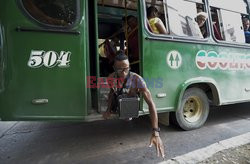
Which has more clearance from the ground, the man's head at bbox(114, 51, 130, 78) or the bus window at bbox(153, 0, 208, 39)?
the bus window at bbox(153, 0, 208, 39)

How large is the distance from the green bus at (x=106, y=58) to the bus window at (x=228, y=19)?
0.06 feet

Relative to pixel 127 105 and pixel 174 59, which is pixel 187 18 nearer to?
pixel 174 59

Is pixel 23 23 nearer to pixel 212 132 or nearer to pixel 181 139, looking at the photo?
pixel 181 139

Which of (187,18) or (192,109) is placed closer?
(187,18)

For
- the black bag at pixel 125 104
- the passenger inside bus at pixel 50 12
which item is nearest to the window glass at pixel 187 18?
the black bag at pixel 125 104

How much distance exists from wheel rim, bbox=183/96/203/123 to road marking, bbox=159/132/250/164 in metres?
0.71

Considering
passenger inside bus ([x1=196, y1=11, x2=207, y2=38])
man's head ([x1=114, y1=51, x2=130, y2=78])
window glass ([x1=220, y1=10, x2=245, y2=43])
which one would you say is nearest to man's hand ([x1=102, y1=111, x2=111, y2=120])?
man's head ([x1=114, y1=51, x2=130, y2=78])

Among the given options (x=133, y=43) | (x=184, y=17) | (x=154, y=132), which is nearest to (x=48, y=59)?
(x=154, y=132)

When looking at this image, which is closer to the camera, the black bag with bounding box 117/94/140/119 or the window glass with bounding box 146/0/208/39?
the black bag with bounding box 117/94/140/119

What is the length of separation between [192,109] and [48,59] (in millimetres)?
2744

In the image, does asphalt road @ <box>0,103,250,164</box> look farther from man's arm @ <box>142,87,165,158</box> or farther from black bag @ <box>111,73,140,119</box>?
A: black bag @ <box>111,73,140,119</box>

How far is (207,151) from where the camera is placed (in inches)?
96.6

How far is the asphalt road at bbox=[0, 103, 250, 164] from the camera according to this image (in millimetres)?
2482

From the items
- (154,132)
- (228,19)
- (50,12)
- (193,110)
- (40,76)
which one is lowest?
(154,132)
